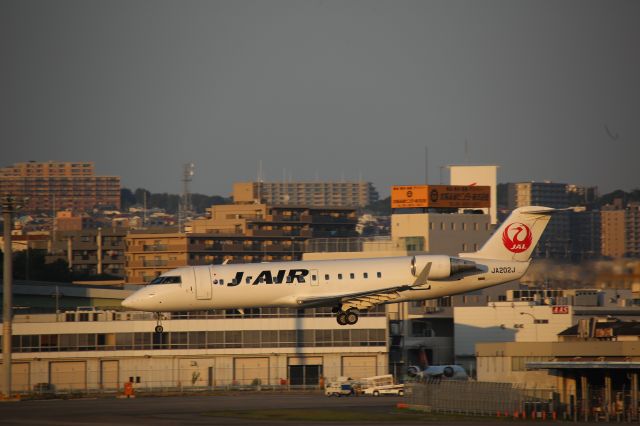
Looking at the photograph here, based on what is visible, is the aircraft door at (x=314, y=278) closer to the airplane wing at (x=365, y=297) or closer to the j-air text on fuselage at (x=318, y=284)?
the j-air text on fuselage at (x=318, y=284)

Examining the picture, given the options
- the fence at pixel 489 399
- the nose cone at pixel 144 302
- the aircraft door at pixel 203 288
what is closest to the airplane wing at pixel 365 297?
the aircraft door at pixel 203 288

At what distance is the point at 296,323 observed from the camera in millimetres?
99688

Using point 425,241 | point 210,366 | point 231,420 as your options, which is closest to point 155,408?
point 231,420

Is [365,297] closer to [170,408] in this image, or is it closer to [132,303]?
[132,303]

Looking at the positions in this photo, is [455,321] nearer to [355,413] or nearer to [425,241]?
[425,241]

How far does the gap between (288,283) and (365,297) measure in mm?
4198

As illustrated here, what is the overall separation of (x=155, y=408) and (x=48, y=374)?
86.9 feet

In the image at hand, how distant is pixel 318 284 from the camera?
6719cm

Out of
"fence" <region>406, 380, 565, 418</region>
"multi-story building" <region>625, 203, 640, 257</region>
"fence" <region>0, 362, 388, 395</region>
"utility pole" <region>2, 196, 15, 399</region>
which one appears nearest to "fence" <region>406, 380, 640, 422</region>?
"fence" <region>406, 380, 565, 418</region>

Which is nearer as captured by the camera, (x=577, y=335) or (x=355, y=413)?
(x=355, y=413)

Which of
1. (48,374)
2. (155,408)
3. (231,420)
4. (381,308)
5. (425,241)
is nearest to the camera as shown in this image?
(231,420)

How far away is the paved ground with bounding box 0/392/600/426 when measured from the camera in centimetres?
6538

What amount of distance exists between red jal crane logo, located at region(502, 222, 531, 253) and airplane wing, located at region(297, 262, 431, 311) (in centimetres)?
582

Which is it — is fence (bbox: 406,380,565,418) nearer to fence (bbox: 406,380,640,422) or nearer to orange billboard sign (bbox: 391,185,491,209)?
fence (bbox: 406,380,640,422)
